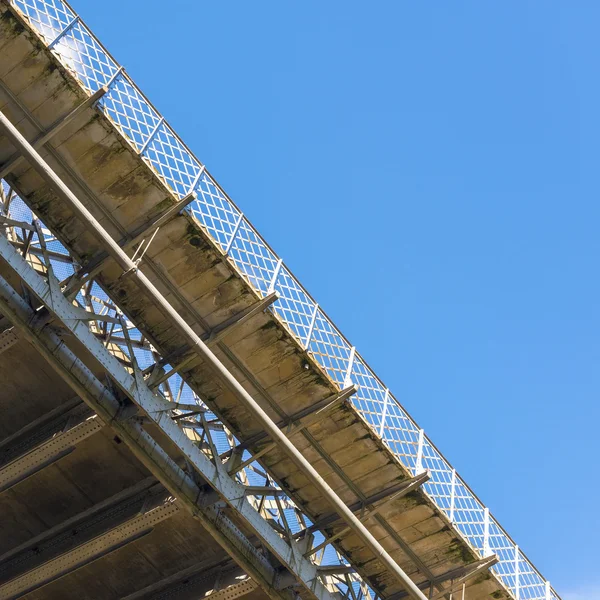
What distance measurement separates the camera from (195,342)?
13.7 meters

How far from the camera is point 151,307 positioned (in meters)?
14.6

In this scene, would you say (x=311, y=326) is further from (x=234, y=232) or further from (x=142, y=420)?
(x=142, y=420)

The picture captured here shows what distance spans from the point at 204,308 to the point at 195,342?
1.11 m

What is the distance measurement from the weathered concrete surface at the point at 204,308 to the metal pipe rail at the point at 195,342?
0.57 metres

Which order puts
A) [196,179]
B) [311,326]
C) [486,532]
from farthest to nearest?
[486,532]
[311,326]
[196,179]

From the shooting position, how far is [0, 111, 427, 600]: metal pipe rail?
1245cm

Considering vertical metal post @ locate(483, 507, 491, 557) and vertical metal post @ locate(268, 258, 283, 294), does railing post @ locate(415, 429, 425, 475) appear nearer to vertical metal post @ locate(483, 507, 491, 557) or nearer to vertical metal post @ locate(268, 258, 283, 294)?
vertical metal post @ locate(483, 507, 491, 557)

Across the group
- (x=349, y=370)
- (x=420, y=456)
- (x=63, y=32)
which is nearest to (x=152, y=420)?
(x=349, y=370)

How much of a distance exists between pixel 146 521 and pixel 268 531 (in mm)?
2341

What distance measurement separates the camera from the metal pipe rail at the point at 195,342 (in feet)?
40.9

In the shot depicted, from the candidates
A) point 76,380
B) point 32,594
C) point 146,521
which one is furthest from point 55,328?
point 32,594

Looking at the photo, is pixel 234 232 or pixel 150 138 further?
pixel 234 232

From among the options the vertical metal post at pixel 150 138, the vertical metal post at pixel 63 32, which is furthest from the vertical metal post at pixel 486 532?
the vertical metal post at pixel 63 32

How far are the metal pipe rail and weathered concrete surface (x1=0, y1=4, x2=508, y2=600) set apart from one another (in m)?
0.57
